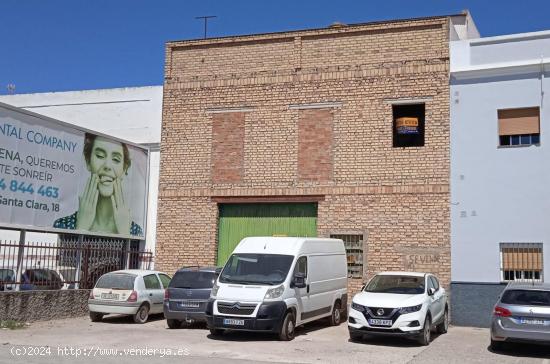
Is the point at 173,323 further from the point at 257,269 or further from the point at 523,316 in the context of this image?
the point at 523,316

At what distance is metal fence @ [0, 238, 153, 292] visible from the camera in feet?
53.3

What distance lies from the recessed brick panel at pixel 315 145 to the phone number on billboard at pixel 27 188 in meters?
7.29

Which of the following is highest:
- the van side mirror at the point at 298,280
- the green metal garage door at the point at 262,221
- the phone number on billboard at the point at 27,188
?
the phone number on billboard at the point at 27,188

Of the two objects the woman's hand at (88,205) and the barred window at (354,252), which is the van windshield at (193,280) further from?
the barred window at (354,252)

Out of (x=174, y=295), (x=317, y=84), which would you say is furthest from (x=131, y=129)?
(x=174, y=295)

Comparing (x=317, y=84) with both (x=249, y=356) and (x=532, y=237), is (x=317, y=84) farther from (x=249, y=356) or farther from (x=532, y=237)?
(x=249, y=356)

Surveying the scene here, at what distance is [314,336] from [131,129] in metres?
11.1

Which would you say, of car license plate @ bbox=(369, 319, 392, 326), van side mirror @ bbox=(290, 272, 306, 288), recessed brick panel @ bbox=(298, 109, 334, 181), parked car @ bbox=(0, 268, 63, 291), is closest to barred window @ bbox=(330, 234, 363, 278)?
recessed brick panel @ bbox=(298, 109, 334, 181)

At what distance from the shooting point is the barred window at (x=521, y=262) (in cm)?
1698

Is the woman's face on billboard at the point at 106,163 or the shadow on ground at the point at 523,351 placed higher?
the woman's face on billboard at the point at 106,163

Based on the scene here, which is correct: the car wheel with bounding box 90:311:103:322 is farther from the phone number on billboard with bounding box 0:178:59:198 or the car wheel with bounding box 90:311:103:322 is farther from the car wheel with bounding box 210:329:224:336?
the car wheel with bounding box 210:329:224:336

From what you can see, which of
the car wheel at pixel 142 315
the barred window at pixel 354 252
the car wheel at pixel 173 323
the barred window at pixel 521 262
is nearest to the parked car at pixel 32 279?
the car wheel at pixel 142 315

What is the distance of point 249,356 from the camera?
1157 cm

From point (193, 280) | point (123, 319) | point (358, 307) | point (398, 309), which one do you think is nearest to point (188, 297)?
point (193, 280)
